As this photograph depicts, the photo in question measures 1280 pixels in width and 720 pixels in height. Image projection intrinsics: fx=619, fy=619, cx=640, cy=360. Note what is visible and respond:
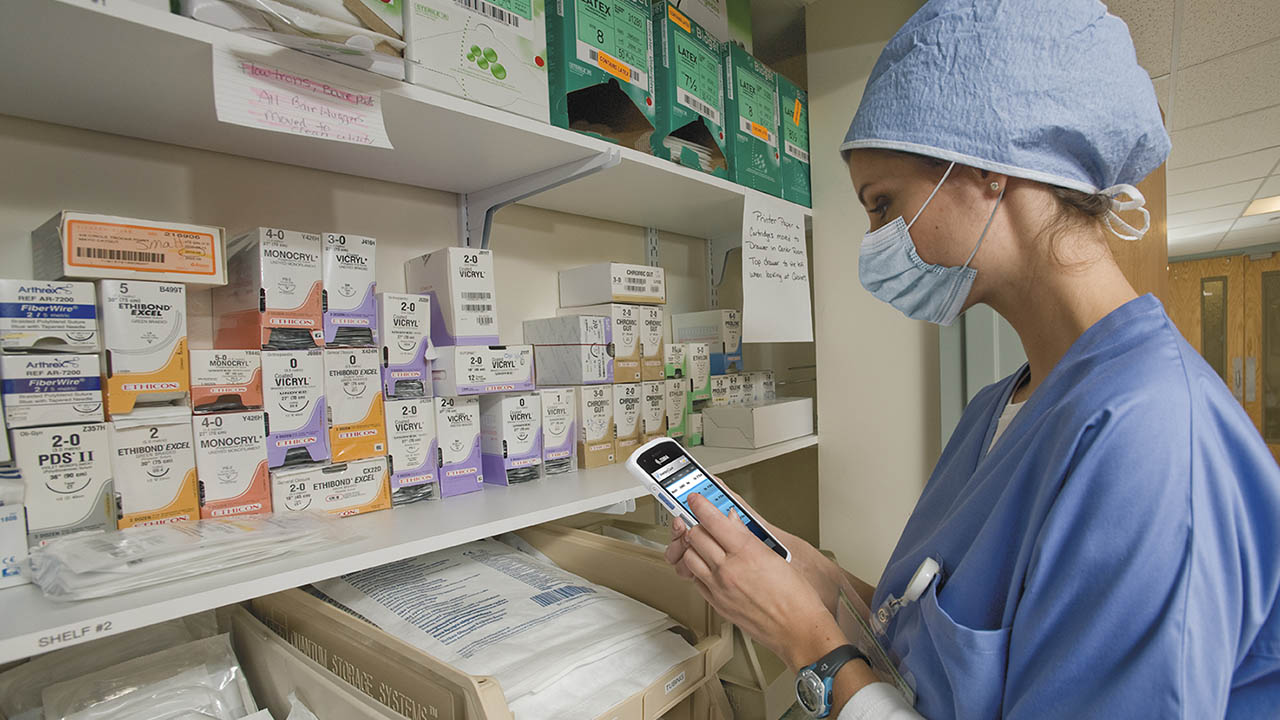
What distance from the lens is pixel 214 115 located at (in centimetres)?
81

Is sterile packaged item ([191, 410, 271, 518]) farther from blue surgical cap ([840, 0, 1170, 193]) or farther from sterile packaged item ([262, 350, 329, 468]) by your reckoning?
blue surgical cap ([840, 0, 1170, 193])

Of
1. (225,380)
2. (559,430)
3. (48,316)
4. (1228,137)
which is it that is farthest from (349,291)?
(1228,137)

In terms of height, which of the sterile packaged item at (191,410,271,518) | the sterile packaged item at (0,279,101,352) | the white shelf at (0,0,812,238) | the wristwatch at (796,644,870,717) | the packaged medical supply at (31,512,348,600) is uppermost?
the white shelf at (0,0,812,238)

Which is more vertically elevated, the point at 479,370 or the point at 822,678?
the point at 479,370

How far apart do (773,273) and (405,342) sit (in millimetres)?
856

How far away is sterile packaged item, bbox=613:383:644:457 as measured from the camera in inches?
50.2

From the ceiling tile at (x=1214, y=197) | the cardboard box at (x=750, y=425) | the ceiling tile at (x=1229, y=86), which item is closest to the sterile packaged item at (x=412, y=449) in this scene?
the cardboard box at (x=750, y=425)

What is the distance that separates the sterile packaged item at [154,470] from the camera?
0.69 m

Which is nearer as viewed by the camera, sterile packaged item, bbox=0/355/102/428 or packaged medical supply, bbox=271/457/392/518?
sterile packaged item, bbox=0/355/102/428

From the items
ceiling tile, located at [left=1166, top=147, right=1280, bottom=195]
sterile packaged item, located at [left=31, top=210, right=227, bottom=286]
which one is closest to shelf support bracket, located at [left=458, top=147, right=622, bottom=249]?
sterile packaged item, located at [left=31, top=210, right=227, bottom=286]

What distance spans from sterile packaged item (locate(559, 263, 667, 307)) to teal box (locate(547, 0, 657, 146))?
0.27 meters

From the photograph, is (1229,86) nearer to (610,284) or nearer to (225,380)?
(610,284)

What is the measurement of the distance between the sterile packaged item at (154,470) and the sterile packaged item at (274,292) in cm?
15

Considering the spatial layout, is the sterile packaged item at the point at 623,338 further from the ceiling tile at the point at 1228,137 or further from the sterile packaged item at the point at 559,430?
the ceiling tile at the point at 1228,137
